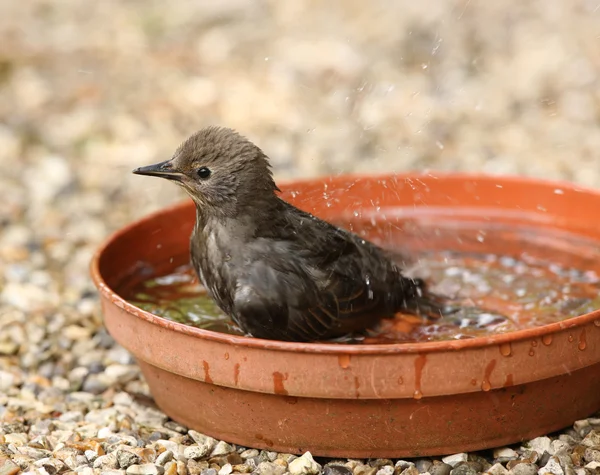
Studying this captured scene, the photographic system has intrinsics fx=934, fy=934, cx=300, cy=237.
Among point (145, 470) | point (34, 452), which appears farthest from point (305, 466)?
point (34, 452)

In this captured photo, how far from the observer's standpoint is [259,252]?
161 inches

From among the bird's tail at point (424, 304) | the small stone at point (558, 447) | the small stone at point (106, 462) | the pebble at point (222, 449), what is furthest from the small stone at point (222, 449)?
the small stone at point (558, 447)

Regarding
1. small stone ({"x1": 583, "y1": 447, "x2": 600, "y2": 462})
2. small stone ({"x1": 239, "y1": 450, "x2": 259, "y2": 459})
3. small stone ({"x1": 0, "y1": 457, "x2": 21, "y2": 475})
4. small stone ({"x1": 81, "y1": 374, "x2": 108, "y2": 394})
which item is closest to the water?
small stone ({"x1": 81, "y1": 374, "x2": 108, "y2": 394})

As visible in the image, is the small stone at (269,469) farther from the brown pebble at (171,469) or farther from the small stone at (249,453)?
the brown pebble at (171,469)

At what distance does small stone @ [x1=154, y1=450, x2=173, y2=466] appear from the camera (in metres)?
3.88

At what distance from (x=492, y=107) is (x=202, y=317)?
191 inches

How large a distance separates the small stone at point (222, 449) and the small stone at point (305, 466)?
0.32m

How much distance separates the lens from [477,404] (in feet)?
12.1

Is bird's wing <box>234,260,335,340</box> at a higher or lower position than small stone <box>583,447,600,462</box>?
higher

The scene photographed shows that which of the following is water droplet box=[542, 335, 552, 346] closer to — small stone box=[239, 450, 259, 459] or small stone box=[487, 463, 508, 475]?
small stone box=[487, 463, 508, 475]

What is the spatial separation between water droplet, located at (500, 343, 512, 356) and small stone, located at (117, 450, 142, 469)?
5.12ft

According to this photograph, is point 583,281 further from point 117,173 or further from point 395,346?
point 117,173

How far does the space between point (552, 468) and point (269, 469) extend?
3.72 ft

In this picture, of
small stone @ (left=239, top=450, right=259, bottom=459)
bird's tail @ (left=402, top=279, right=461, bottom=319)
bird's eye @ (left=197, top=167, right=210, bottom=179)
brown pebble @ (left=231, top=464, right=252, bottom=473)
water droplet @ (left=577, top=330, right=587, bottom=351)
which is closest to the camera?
water droplet @ (left=577, top=330, right=587, bottom=351)
